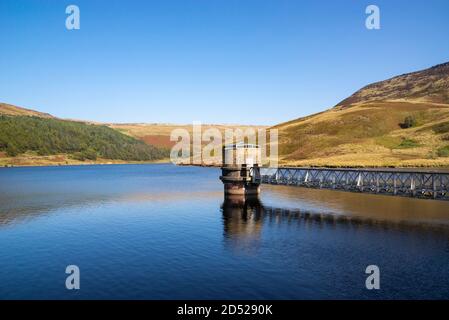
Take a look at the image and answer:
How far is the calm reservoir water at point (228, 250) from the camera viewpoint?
25375 mm

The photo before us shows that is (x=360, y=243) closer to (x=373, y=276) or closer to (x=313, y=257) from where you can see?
(x=313, y=257)

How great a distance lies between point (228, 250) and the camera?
34.9 m

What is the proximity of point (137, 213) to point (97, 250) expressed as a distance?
66.2 feet

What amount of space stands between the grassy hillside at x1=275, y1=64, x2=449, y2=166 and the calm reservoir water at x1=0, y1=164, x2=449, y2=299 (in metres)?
61.5

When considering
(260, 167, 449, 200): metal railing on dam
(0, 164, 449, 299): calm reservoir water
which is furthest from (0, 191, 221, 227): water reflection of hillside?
(260, 167, 449, 200): metal railing on dam

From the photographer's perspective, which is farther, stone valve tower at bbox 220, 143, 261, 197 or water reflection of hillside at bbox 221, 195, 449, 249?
stone valve tower at bbox 220, 143, 261, 197

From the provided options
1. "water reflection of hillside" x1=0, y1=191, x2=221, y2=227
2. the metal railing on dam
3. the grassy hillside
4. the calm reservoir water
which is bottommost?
the calm reservoir water

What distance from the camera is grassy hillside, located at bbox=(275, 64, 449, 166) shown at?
118m

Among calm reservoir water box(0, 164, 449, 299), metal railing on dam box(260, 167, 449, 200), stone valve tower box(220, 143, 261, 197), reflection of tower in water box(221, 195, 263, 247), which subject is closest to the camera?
calm reservoir water box(0, 164, 449, 299)

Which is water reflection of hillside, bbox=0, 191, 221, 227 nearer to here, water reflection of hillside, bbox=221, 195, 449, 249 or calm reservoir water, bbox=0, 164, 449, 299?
calm reservoir water, bbox=0, 164, 449, 299

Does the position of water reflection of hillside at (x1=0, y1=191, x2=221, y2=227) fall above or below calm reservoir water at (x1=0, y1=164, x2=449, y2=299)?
above

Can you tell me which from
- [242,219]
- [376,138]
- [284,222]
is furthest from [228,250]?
[376,138]
